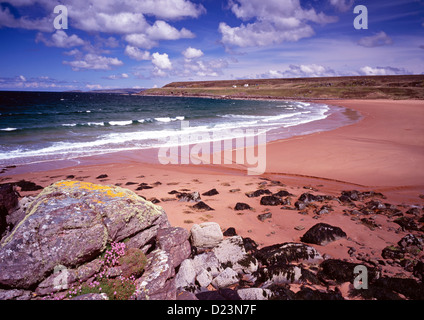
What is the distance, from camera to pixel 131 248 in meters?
4.62

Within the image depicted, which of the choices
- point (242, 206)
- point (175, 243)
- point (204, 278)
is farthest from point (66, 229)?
point (242, 206)

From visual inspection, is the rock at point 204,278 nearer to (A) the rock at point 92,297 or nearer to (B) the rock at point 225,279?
(B) the rock at point 225,279

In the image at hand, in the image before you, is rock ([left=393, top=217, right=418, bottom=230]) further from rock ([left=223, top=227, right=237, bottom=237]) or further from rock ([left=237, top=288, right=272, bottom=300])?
rock ([left=237, top=288, right=272, bottom=300])

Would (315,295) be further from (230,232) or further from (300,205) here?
(300,205)

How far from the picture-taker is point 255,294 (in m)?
4.16

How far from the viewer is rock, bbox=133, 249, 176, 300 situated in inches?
160

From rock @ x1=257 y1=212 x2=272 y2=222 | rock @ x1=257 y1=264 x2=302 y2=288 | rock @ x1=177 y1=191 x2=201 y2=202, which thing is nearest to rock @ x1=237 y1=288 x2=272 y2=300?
rock @ x1=257 y1=264 x2=302 y2=288

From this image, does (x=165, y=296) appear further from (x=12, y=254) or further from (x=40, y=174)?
(x=40, y=174)

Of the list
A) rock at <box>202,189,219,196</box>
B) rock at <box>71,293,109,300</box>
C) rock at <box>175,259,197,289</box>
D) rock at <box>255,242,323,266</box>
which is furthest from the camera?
rock at <box>202,189,219,196</box>

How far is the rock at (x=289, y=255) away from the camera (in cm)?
529

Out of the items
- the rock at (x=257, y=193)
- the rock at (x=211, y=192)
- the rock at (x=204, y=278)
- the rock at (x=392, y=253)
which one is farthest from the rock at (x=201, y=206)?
the rock at (x=392, y=253)

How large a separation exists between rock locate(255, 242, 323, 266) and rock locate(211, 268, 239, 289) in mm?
903

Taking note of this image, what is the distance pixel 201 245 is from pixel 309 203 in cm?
475
